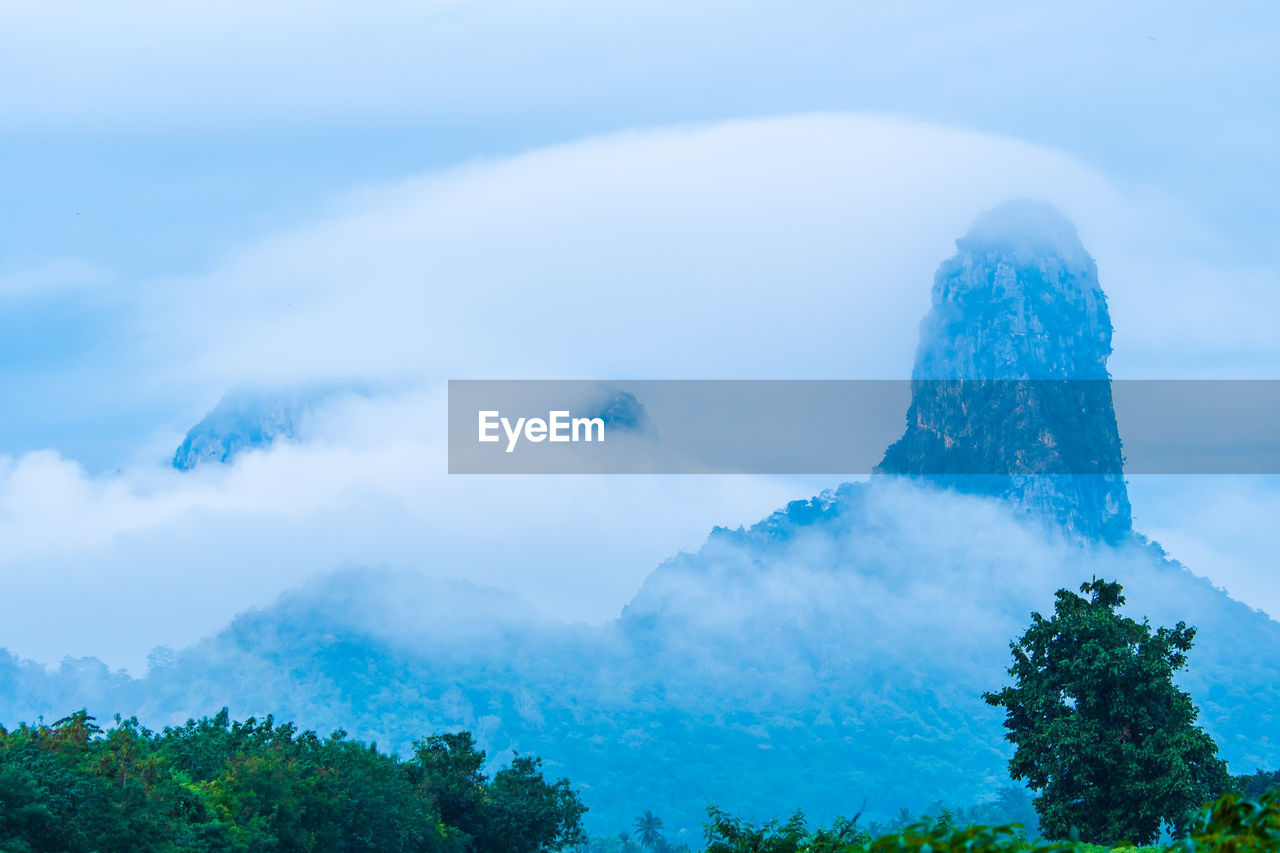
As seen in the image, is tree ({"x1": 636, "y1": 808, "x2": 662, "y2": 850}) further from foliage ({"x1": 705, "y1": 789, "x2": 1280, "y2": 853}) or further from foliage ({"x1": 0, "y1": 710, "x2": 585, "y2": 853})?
foliage ({"x1": 705, "y1": 789, "x2": 1280, "y2": 853})

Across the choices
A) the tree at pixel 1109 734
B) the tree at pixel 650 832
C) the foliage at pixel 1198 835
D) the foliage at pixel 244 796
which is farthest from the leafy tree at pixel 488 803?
the tree at pixel 650 832

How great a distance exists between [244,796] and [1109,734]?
29.2 m

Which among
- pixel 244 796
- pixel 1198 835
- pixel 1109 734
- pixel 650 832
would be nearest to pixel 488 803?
pixel 244 796

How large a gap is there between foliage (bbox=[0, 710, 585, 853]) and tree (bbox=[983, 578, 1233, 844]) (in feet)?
78.5

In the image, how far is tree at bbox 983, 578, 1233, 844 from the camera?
4131 cm

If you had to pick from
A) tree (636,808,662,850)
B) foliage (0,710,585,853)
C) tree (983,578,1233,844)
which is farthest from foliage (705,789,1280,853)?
tree (636,808,662,850)

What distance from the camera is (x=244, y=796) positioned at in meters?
36.3

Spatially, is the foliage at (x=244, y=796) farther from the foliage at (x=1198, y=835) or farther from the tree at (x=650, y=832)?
the tree at (x=650, y=832)

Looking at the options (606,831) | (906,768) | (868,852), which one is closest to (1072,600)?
(868,852)

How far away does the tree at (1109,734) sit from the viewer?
136 feet

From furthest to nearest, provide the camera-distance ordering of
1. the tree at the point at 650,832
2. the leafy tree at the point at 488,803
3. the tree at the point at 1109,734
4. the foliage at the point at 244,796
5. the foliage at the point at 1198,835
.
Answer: the tree at the point at 650,832 → the leafy tree at the point at 488,803 → the tree at the point at 1109,734 → the foliage at the point at 244,796 → the foliage at the point at 1198,835

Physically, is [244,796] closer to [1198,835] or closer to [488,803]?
[488,803]

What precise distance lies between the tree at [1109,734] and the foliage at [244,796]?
23.9m

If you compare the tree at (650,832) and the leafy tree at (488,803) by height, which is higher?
the tree at (650,832)
